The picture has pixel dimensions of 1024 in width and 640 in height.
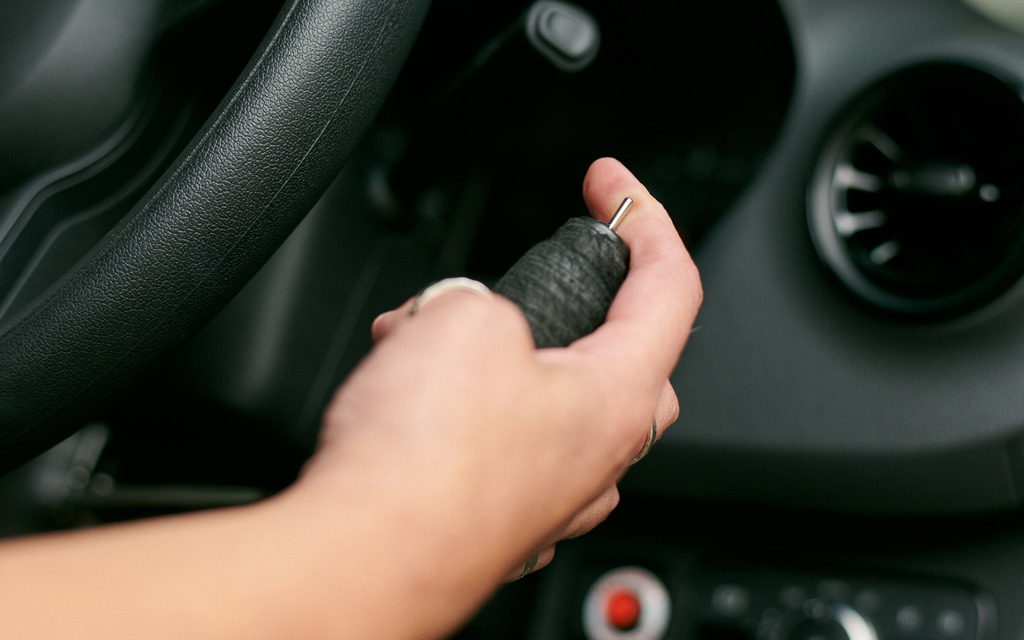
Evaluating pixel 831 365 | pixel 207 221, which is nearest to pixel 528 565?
pixel 207 221

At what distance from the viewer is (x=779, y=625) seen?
679 millimetres

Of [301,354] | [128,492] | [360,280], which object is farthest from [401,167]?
[128,492]

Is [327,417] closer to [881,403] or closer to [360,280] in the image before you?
[881,403]

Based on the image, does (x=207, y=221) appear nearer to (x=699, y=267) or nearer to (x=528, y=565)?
(x=528, y=565)

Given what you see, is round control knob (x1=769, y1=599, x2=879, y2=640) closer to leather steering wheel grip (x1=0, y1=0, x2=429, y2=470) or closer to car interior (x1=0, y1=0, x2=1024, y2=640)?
car interior (x1=0, y1=0, x2=1024, y2=640)

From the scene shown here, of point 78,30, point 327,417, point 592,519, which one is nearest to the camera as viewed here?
point 327,417

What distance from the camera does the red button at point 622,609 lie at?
2.43 ft

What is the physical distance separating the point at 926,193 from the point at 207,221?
539 millimetres

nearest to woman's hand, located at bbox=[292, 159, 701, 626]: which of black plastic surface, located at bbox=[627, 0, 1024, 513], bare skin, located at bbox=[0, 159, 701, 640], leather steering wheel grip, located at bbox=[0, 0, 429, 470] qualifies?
bare skin, located at bbox=[0, 159, 701, 640]

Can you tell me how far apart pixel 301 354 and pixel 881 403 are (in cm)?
57

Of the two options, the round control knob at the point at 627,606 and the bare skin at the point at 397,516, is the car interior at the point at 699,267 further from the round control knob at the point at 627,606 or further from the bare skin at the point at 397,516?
the bare skin at the point at 397,516

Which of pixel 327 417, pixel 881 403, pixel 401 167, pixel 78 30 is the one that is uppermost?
pixel 401 167

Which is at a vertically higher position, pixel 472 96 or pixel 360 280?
pixel 472 96

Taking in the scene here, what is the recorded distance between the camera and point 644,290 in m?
0.37
